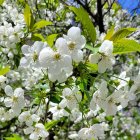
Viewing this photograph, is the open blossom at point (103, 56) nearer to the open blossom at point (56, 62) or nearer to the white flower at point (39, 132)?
the open blossom at point (56, 62)

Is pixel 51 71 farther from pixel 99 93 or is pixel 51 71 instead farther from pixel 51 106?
pixel 51 106

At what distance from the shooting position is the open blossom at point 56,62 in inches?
52.2

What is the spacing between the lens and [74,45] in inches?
52.9

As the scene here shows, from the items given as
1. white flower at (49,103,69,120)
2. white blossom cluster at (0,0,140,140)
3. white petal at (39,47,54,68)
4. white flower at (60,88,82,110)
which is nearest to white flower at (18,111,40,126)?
white blossom cluster at (0,0,140,140)

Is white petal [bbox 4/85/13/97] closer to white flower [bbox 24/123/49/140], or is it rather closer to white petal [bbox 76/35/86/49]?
white flower [bbox 24/123/49/140]

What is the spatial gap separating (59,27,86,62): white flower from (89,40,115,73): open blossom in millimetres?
56

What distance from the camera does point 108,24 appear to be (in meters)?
5.02

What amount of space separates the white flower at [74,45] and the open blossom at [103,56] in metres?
0.06

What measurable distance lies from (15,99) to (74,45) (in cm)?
50

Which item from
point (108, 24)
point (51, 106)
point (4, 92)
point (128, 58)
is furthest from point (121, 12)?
point (4, 92)

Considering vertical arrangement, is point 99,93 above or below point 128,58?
below

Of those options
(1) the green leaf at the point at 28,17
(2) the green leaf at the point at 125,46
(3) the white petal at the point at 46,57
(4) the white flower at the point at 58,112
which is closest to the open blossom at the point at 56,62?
(3) the white petal at the point at 46,57

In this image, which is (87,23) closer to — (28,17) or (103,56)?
(103,56)

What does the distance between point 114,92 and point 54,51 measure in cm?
33
